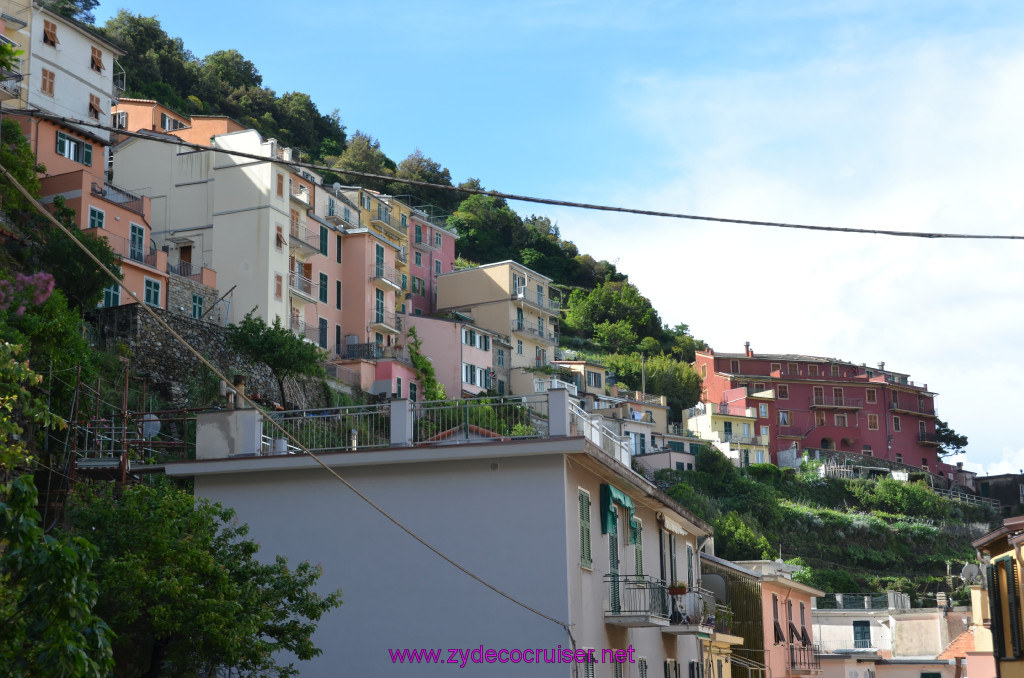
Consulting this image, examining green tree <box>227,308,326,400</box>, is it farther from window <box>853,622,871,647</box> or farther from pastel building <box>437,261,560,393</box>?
pastel building <box>437,261,560,393</box>

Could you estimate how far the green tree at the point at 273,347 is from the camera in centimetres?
4547

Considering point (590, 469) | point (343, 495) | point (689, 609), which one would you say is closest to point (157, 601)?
point (343, 495)

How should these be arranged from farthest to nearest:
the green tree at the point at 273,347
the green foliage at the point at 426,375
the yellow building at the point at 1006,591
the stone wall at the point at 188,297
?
1. the green foliage at the point at 426,375
2. the stone wall at the point at 188,297
3. the green tree at the point at 273,347
4. the yellow building at the point at 1006,591

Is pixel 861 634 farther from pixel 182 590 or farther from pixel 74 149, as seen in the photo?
pixel 182 590

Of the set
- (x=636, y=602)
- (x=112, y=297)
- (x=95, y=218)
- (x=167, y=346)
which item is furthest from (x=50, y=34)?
(x=636, y=602)

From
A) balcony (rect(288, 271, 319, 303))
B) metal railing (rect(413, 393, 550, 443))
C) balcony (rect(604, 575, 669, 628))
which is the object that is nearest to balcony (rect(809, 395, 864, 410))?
balcony (rect(288, 271, 319, 303))

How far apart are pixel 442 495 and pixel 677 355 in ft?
302

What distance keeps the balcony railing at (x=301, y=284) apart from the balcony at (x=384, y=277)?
5328 millimetres

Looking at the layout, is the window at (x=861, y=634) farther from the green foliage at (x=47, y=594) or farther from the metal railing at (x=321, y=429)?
the green foliage at (x=47, y=594)

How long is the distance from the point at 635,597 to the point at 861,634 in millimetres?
37644

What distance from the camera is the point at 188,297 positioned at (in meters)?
46.9

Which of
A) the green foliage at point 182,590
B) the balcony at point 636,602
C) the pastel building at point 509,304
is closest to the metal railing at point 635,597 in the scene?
the balcony at point 636,602

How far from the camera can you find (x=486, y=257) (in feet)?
362

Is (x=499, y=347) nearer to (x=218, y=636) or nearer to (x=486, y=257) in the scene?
(x=486, y=257)
